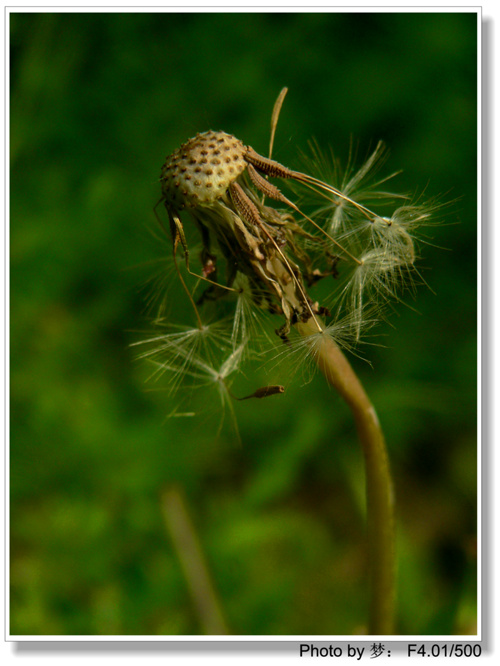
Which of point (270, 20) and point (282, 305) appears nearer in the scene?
point (282, 305)

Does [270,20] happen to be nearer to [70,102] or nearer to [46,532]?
[70,102]

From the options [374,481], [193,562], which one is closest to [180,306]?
[193,562]

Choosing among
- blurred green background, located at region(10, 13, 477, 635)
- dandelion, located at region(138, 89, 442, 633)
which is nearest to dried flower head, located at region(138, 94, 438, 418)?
dandelion, located at region(138, 89, 442, 633)

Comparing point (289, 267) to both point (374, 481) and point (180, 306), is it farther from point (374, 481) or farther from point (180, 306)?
point (180, 306)

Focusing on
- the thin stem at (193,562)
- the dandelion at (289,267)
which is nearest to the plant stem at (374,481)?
the dandelion at (289,267)
